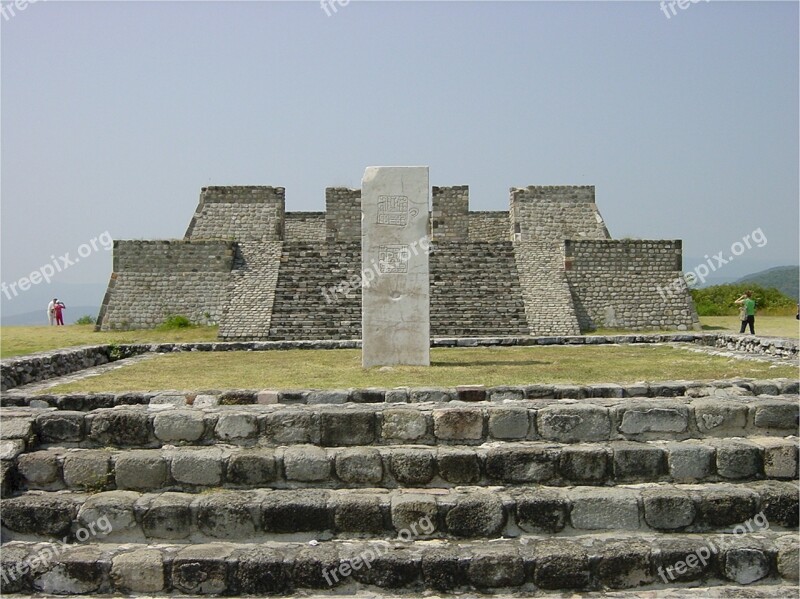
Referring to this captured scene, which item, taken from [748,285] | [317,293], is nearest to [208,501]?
[317,293]

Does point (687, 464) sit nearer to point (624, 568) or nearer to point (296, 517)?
point (624, 568)

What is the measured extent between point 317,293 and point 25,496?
14.0 meters

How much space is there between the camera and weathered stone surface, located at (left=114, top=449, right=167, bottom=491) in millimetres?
5336

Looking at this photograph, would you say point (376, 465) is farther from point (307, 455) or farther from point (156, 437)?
point (156, 437)

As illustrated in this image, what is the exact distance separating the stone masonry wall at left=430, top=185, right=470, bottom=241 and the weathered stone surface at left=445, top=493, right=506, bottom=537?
19729 mm

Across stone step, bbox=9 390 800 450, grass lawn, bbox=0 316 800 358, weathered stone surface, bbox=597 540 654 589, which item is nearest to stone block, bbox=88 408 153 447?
stone step, bbox=9 390 800 450

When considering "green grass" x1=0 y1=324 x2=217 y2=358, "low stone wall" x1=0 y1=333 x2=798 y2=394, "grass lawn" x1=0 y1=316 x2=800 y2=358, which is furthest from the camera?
"green grass" x1=0 y1=324 x2=217 y2=358

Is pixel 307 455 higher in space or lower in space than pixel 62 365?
lower

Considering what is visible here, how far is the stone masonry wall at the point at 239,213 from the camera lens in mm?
24625

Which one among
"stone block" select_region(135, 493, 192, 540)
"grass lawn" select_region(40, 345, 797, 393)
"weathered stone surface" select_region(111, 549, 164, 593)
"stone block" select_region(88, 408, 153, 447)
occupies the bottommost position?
"weathered stone surface" select_region(111, 549, 164, 593)

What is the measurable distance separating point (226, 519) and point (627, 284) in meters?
17.3

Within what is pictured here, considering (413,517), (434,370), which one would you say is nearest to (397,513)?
(413,517)

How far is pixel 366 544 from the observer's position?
4.80m

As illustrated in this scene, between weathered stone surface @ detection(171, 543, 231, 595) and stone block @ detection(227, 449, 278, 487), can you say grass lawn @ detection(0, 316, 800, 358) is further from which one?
weathered stone surface @ detection(171, 543, 231, 595)
